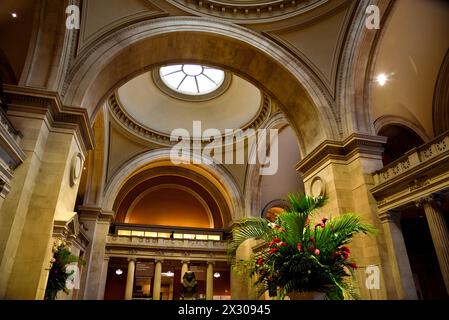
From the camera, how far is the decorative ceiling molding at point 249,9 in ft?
32.6

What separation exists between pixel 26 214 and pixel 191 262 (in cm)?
1362

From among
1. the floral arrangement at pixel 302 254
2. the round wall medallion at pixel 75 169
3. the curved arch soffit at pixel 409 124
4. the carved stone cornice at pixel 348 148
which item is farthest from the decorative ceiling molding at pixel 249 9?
the floral arrangement at pixel 302 254

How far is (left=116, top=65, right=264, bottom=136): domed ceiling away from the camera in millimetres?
17719

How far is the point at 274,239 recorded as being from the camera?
3.72m

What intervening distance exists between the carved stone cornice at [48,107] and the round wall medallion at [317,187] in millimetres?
7037

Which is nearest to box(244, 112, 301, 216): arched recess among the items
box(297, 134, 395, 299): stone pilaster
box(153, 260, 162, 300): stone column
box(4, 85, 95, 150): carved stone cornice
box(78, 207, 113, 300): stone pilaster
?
box(153, 260, 162, 300): stone column

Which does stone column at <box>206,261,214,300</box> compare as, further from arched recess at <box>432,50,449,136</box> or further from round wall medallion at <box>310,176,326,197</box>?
arched recess at <box>432,50,449,136</box>

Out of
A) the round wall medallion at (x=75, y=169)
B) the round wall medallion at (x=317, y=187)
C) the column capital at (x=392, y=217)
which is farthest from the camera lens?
the round wall medallion at (x=317, y=187)

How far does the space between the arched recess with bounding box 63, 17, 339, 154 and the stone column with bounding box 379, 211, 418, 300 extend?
2.96m

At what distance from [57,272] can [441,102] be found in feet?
45.1

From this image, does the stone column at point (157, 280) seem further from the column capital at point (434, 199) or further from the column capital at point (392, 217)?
the column capital at point (434, 199)

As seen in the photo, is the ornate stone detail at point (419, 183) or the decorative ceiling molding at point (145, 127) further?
the decorative ceiling molding at point (145, 127)

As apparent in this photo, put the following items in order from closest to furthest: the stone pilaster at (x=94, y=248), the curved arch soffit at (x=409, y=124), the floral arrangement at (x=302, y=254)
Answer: the floral arrangement at (x=302, y=254) → the curved arch soffit at (x=409, y=124) → the stone pilaster at (x=94, y=248)
